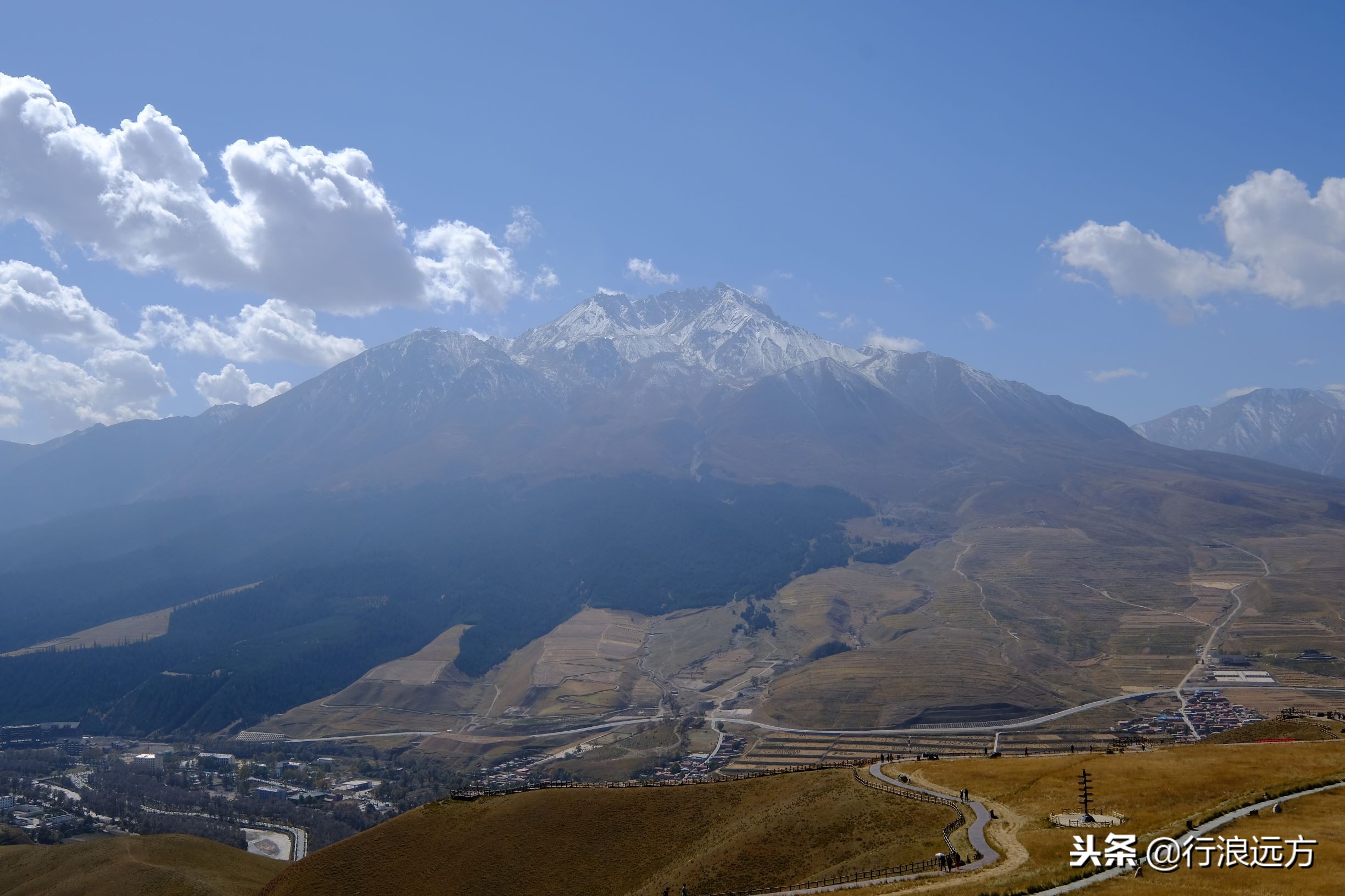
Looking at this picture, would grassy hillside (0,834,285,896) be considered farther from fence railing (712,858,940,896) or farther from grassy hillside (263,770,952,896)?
fence railing (712,858,940,896)

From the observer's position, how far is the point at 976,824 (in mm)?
67625

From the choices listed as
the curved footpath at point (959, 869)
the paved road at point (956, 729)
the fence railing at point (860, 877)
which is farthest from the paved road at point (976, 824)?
the paved road at point (956, 729)

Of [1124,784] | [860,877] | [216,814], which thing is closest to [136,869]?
[216,814]

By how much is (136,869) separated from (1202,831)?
359 ft

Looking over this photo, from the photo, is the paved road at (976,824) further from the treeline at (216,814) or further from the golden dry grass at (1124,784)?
the treeline at (216,814)

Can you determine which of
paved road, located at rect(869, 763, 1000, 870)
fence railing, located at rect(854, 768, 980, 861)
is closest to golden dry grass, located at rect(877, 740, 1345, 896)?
paved road, located at rect(869, 763, 1000, 870)

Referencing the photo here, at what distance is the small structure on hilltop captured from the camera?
205 ft

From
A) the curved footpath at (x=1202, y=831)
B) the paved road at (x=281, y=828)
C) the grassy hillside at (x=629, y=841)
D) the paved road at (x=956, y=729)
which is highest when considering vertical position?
the curved footpath at (x=1202, y=831)

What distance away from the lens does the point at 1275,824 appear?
5578 cm

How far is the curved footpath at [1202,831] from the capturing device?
48.0 metres

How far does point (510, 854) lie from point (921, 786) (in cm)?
3720

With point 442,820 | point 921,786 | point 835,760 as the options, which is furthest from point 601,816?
point 835,760

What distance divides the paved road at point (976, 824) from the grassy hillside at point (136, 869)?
71.8 m

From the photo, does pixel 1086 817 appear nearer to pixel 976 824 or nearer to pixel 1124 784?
pixel 976 824
